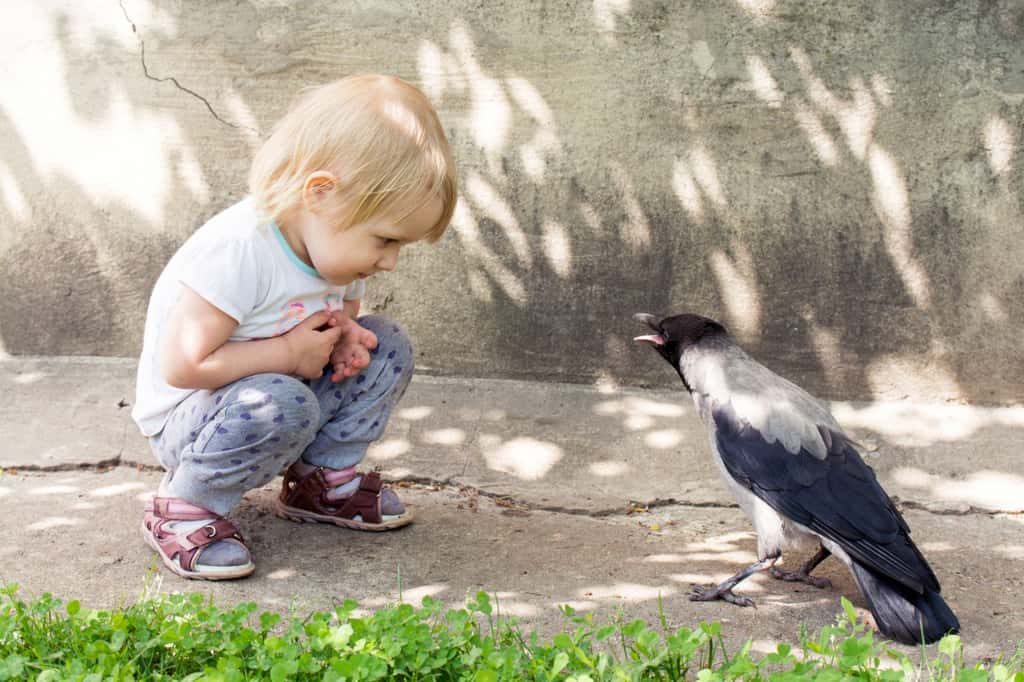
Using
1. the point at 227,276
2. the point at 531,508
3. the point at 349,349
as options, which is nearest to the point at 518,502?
the point at 531,508

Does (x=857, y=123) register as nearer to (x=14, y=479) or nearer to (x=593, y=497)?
(x=593, y=497)

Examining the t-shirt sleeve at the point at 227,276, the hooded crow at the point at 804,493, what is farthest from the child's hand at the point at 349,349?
the hooded crow at the point at 804,493

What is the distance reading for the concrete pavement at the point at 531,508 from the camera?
3.10 metres

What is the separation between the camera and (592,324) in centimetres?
450

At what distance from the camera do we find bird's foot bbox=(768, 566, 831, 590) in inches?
131

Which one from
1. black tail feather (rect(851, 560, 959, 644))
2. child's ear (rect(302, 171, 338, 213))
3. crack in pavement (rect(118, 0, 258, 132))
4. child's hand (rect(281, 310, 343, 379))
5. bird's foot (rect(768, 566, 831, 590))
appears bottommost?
bird's foot (rect(768, 566, 831, 590))

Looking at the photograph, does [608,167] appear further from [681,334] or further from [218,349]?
[218,349]

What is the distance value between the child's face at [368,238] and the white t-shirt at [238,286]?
0.10 metres

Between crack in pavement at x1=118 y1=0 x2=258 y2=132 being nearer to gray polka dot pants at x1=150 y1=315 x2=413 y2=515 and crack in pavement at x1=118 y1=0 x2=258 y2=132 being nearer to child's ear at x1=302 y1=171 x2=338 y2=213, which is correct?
gray polka dot pants at x1=150 y1=315 x2=413 y2=515

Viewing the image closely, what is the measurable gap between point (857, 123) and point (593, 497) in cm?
175

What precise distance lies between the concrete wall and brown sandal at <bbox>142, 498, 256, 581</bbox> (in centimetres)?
156

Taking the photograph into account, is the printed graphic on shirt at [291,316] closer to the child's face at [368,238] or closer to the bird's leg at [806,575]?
the child's face at [368,238]

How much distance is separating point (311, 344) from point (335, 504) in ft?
1.97

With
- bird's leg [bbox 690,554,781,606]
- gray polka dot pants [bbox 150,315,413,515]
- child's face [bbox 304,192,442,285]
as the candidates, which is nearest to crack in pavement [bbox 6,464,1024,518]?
gray polka dot pants [bbox 150,315,413,515]
